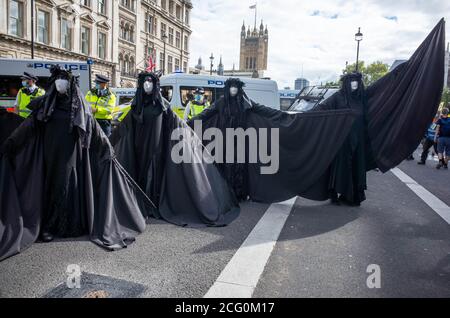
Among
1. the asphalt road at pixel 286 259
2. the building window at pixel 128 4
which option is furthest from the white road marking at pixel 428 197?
the building window at pixel 128 4

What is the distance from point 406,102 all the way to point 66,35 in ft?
119

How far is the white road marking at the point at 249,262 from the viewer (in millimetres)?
3152

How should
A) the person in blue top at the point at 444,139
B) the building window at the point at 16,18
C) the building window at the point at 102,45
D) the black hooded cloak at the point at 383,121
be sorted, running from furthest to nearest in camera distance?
the building window at the point at 102,45 → the building window at the point at 16,18 → the person in blue top at the point at 444,139 → the black hooded cloak at the point at 383,121

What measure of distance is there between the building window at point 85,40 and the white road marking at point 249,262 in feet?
123

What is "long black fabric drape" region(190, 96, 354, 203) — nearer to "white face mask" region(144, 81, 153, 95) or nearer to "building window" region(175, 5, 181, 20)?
"white face mask" region(144, 81, 153, 95)

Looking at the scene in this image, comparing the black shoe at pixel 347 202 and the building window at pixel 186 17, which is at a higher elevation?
the building window at pixel 186 17

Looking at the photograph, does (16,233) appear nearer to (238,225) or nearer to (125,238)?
(125,238)

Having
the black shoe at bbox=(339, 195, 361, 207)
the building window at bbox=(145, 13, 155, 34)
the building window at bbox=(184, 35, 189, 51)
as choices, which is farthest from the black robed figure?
the building window at bbox=(184, 35, 189, 51)

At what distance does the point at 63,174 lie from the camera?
14.4 ft

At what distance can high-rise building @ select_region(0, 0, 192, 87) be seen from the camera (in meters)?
29.4

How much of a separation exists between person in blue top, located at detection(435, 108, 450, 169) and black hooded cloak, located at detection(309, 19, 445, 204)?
7.14 m

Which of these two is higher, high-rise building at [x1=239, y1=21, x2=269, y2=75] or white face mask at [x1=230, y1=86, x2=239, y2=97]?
high-rise building at [x1=239, y1=21, x2=269, y2=75]

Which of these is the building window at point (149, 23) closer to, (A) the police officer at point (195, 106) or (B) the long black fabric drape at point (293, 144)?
(A) the police officer at point (195, 106)

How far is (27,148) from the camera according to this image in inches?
173
